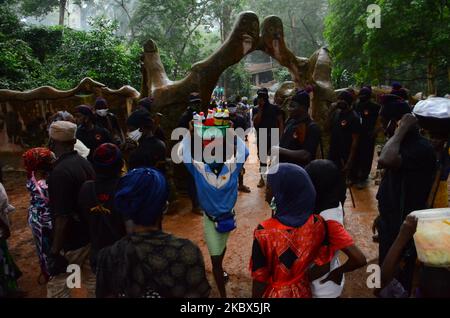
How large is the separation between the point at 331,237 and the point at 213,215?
1.42 m

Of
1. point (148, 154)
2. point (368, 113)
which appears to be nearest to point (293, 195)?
point (148, 154)

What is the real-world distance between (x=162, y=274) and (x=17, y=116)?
995 centimetres

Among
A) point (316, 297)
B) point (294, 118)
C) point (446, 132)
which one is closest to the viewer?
point (316, 297)

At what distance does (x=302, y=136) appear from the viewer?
13.8 feet

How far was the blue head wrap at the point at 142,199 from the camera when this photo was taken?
1.98m

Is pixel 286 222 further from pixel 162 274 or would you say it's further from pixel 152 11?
pixel 152 11

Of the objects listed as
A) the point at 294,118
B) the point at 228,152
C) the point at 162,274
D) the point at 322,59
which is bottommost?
the point at 162,274

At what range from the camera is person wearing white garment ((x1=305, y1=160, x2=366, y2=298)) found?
2201mm

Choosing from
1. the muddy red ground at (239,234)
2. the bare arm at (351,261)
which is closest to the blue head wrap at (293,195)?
the bare arm at (351,261)

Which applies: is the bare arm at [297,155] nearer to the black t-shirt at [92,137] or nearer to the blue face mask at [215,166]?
the blue face mask at [215,166]

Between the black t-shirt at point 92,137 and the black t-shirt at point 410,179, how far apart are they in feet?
12.4

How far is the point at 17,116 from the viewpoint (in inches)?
396

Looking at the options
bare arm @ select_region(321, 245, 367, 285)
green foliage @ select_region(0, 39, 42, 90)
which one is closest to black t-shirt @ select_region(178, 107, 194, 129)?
bare arm @ select_region(321, 245, 367, 285)
